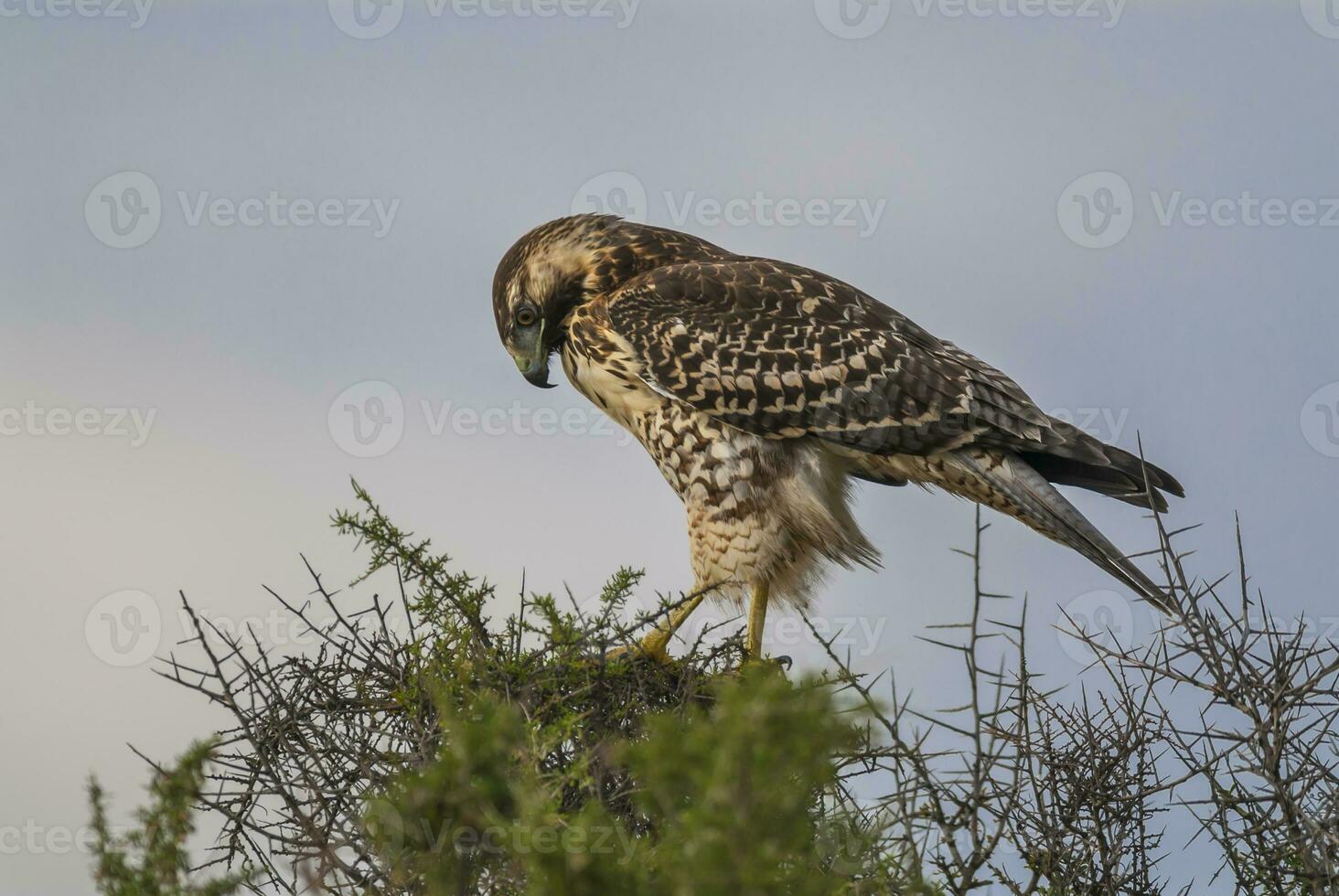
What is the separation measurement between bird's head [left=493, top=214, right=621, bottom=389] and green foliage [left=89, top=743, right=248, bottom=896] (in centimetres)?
314

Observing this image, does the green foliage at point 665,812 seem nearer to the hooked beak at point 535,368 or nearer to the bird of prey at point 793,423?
the bird of prey at point 793,423

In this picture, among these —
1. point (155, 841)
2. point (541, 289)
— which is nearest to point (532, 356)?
point (541, 289)

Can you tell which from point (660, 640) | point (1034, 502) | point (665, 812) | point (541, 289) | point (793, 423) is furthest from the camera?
point (541, 289)

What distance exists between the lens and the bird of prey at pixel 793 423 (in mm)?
4992

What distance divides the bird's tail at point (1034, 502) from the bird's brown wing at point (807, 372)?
0.27ft

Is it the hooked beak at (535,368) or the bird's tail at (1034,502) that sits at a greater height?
the hooked beak at (535,368)

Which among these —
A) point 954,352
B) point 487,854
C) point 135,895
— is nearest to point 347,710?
point 135,895

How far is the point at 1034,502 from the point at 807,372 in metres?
0.98

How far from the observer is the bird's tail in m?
4.72

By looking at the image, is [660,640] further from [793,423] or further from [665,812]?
[665,812]

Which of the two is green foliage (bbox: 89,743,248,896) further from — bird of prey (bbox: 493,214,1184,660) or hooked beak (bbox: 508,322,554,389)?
hooked beak (bbox: 508,322,554,389)

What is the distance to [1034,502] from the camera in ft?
16.3

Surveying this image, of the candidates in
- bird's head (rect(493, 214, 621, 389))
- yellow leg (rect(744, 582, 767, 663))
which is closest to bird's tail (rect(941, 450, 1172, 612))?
yellow leg (rect(744, 582, 767, 663))

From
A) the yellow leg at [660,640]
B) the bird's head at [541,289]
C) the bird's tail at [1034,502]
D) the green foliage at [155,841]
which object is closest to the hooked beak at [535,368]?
the bird's head at [541,289]
